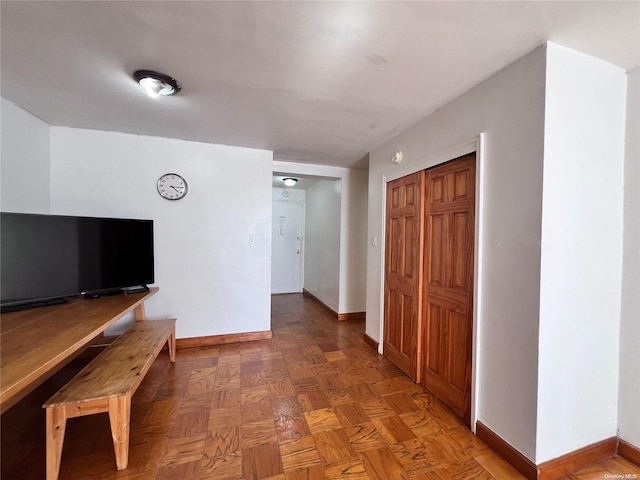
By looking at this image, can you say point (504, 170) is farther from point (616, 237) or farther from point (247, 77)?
point (247, 77)

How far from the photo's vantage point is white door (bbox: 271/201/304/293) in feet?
18.6

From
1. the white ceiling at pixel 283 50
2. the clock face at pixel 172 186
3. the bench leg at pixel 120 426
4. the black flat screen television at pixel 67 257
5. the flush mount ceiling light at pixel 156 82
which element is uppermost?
the white ceiling at pixel 283 50

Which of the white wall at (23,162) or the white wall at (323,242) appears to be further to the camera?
the white wall at (323,242)

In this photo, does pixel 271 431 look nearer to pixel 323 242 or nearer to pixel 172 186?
pixel 172 186

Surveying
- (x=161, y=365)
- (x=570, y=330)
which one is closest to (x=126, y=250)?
(x=161, y=365)

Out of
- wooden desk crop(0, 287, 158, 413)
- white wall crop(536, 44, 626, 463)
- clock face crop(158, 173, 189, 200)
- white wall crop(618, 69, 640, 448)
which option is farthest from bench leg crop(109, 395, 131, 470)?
white wall crop(618, 69, 640, 448)

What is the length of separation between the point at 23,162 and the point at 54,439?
221 centimetres

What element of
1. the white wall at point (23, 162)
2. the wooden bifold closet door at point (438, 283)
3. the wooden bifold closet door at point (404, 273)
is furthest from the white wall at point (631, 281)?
the white wall at point (23, 162)

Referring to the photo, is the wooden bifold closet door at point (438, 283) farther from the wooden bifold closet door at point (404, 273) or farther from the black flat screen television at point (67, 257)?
the black flat screen television at point (67, 257)

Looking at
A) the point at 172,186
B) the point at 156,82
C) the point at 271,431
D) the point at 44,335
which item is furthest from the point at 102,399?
the point at 172,186

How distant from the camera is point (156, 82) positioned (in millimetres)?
1642

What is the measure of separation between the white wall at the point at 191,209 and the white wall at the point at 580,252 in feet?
8.54

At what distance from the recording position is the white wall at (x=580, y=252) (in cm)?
135

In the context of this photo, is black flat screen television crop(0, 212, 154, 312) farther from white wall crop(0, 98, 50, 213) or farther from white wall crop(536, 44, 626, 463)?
white wall crop(536, 44, 626, 463)
